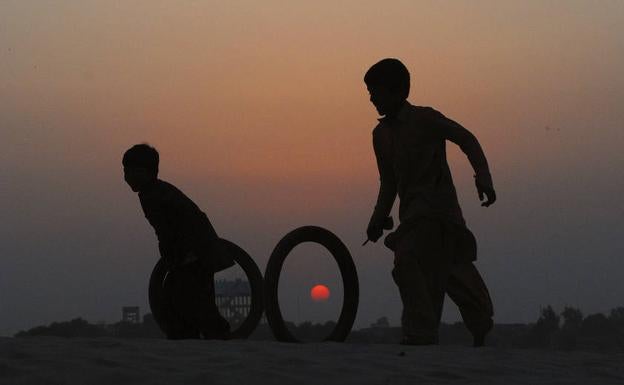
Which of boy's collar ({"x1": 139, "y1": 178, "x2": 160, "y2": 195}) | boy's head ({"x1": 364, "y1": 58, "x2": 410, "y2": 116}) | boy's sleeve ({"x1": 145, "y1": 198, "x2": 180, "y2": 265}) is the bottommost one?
boy's sleeve ({"x1": 145, "y1": 198, "x2": 180, "y2": 265})

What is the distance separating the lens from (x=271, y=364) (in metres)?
7.70

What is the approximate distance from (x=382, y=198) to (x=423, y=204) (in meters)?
0.54

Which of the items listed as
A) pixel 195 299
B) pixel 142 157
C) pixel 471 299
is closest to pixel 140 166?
pixel 142 157

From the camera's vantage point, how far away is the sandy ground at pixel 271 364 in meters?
7.00

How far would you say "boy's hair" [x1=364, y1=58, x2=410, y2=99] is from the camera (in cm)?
1040

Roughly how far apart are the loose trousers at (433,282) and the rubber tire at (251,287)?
1.84 meters

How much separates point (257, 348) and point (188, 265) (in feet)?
8.17

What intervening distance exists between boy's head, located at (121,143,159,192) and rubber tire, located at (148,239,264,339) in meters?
0.82

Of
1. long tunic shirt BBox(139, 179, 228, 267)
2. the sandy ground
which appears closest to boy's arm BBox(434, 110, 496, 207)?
the sandy ground

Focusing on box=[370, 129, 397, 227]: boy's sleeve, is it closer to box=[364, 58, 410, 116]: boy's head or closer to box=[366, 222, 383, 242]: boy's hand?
box=[366, 222, 383, 242]: boy's hand

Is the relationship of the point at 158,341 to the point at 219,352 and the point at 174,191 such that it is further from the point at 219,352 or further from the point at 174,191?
the point at 174,191

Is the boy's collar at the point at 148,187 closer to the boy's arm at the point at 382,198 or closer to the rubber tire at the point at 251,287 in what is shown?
the rubber tire at the point at 251,287

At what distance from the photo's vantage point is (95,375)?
6910 mm

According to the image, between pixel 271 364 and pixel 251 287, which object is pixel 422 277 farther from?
pixel 271 364
